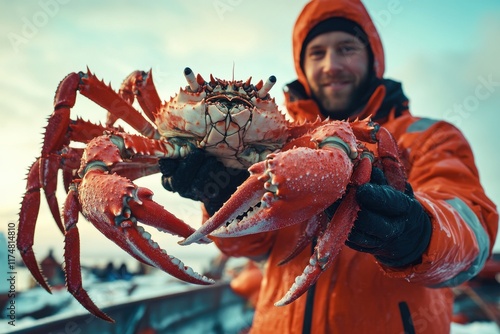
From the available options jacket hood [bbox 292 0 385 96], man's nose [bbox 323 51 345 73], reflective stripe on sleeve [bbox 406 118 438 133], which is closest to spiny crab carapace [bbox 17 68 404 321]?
reflective stripe on sleeve [bbox 406 118 438 133]

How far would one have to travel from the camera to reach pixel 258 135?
71.9 inches

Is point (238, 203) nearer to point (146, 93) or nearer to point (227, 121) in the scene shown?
point (227, 121)

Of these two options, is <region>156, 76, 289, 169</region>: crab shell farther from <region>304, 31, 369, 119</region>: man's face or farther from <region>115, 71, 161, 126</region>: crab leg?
<region>304, 31, 369, 119</region>: man's face

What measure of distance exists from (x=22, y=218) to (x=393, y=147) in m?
1.96

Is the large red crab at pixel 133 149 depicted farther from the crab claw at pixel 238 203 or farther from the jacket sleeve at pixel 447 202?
the jacket sleeve at pixel 447 202

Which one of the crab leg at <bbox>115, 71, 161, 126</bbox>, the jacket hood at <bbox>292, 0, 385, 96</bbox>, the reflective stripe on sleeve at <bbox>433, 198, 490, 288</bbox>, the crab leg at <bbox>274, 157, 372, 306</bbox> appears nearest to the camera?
the crab leg at <bbox>274, 157, 372, 306</bbox>

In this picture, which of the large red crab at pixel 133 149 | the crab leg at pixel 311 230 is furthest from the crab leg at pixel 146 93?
the crab leg at pixel 311 230

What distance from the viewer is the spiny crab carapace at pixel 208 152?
1264mm

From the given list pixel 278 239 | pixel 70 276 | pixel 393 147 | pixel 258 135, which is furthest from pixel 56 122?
pixel 393 147

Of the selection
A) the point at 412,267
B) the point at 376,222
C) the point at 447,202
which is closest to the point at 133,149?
the point at 376,222

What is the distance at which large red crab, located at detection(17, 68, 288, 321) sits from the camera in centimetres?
139

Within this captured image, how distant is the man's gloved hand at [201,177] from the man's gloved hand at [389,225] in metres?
0.73

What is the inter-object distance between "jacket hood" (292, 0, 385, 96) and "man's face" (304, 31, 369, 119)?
0.08 metres

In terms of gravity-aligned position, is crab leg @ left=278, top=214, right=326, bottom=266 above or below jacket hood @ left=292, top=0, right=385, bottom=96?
below
